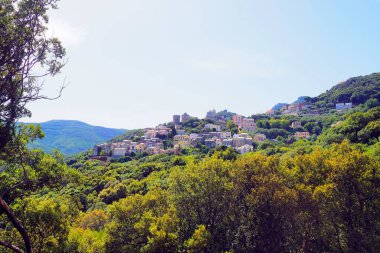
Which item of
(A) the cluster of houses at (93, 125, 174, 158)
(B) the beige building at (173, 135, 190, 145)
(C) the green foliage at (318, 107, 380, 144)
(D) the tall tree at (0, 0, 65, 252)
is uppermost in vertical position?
(D) the tall tree at (0, 0, 65, 252)

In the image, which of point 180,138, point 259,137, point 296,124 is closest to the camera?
point 259,137

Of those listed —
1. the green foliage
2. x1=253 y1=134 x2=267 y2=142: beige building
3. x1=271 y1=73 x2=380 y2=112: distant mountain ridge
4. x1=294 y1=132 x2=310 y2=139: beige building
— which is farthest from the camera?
x1=271 y1=73 x2=380 y2=112: distant mountain ridge

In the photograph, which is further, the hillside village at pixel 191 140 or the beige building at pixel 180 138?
the beige building at pixel 180 138

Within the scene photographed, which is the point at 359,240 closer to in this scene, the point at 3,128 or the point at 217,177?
the point at 217,177

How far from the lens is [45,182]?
484 inches

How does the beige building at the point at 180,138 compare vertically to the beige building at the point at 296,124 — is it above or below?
below

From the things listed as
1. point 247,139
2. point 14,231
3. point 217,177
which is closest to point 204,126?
point 247,139

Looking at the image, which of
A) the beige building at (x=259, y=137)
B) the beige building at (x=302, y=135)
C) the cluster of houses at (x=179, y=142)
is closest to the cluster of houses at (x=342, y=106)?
the cluster of houses at (x=179, y=142)

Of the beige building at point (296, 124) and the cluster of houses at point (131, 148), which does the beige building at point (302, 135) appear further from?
the cluster of houses at point (131, 148)

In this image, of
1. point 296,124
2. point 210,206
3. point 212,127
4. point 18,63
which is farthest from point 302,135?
point 18,63

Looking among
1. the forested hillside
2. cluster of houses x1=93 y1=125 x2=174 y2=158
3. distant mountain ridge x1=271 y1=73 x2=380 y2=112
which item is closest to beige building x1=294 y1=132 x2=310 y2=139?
distant mountain ridge x1=271 y1=73 x2=380 y2=112

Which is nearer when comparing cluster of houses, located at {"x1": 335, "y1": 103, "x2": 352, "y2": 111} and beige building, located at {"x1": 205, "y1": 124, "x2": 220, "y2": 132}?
cluster of houses, located at {"x1": 335, "y1": 103, "x2": 352, "y2": 111}

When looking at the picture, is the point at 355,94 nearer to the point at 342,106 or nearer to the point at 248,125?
the point at 342,106

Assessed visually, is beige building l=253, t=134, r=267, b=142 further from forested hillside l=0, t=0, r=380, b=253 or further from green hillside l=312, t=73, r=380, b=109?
forested hillside l=0, t=0, r=380, b=253
